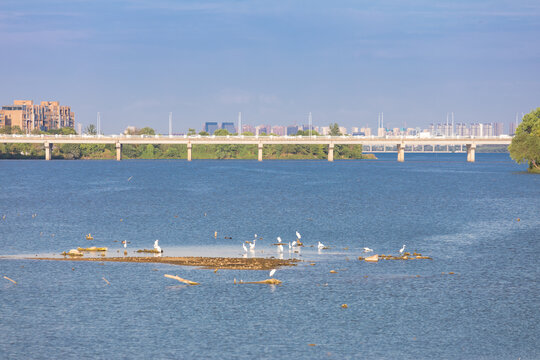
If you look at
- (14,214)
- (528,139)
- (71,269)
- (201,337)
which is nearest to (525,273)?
(201,337)

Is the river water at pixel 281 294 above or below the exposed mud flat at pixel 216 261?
below

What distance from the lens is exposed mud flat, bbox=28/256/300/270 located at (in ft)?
158

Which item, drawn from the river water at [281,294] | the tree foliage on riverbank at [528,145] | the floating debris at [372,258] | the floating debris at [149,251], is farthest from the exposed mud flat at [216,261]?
the tree foliage on riverbank at [528,145]

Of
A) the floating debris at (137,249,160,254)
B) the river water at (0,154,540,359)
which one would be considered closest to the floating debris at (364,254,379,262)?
the river water at (0,154,540,359)

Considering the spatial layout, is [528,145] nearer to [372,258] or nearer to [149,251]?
[372,258]

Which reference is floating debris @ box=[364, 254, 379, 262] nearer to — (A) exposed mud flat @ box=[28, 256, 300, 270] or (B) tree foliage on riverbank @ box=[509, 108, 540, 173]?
(A) exposed mud flat @ box=[28, 256, 300, 270]

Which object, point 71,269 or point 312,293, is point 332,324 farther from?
point 71,269

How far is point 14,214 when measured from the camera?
85688mm

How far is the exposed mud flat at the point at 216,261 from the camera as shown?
4828 centimetres

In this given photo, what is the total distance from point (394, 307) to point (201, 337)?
35.1ft

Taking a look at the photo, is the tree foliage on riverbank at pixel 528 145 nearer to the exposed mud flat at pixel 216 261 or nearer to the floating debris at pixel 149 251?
the exposed mud flat at pixel 216 261

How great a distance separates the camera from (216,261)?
5019cm

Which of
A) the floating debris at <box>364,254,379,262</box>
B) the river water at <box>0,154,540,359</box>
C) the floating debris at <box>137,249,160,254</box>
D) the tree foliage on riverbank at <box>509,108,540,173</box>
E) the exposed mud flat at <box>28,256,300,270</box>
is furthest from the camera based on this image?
the tree foliage on riverbank at <box>509,108,540,173</box>

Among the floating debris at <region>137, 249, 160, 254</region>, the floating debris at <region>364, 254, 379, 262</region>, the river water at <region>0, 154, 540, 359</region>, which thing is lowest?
the river water at <region>0, 154, 540, 359</region>
